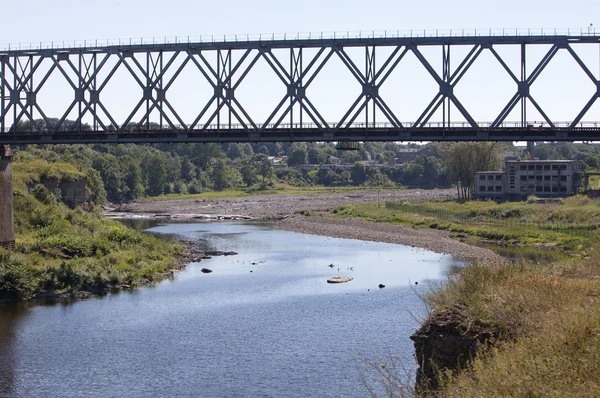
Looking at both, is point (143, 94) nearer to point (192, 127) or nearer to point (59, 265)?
point (192, 127)

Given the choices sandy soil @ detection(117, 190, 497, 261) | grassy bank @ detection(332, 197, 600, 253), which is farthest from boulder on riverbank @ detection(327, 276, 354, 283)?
grassy bank @ detection(332, 197, 600, 253)

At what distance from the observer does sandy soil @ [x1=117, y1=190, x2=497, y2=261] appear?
88.2m

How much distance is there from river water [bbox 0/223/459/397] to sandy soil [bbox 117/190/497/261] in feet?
41.9

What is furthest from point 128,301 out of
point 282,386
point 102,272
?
point 282,386

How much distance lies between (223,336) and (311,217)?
285ft

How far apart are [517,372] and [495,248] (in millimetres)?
65765

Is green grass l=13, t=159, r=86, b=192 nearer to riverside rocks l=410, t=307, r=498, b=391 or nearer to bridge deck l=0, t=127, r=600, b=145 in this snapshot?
bridge deck l=0, t=127, r=600, b=145

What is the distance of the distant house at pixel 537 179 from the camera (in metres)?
122

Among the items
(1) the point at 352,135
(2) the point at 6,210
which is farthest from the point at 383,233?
(2) the point at 6,210

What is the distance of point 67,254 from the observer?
2443 inches

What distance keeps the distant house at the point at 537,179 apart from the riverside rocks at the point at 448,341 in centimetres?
10042

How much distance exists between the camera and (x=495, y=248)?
81.1 metres

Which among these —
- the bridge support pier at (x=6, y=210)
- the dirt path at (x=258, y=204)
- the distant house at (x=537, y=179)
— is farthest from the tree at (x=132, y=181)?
the bridge support pier at (x=6, y=210)

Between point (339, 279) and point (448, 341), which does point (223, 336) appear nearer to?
point (448, 341)
